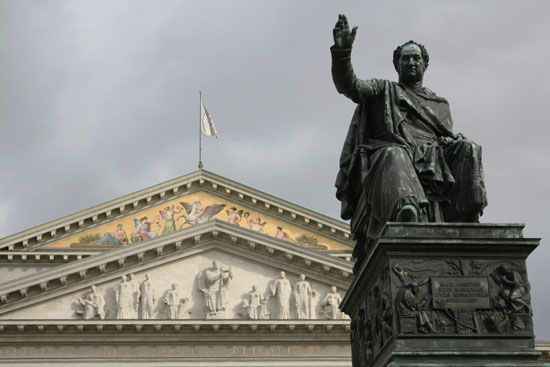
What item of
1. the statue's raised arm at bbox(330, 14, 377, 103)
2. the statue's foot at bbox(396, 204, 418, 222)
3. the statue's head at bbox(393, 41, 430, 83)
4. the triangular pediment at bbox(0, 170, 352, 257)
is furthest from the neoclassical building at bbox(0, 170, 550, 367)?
the statue's foot at bbox(396, 204, 418, 222)

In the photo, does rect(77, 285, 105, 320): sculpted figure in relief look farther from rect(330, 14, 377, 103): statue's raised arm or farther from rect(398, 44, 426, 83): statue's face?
rect(330, 14, 377, 103): statue's raised arm

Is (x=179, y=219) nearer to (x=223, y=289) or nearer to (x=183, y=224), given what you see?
(x=183, y=224)

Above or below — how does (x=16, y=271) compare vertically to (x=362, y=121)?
above

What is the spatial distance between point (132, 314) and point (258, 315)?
408 cm

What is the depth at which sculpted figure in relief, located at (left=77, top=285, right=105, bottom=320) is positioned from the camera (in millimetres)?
36250

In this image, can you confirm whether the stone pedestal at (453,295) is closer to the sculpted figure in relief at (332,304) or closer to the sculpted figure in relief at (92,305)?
the sculpted figure in relief at (332,304)

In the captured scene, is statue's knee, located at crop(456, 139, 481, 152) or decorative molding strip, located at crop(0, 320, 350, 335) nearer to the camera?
statue's knee, located at crop(456, 139, 481, 152)

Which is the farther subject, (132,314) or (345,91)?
(132,314)

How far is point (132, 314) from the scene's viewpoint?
119ft

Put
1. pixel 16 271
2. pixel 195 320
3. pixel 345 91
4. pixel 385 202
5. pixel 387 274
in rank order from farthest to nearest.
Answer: pixel 16 271, pixel 195 320, pixel 345 91, pixel 385 202, pixel 387 274

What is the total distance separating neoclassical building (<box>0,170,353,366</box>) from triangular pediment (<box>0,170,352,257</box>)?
5.52m

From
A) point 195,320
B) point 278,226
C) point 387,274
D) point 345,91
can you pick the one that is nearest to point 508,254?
point 387,274

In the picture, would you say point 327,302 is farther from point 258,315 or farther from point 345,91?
point 345,91

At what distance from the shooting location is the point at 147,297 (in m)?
36.8
